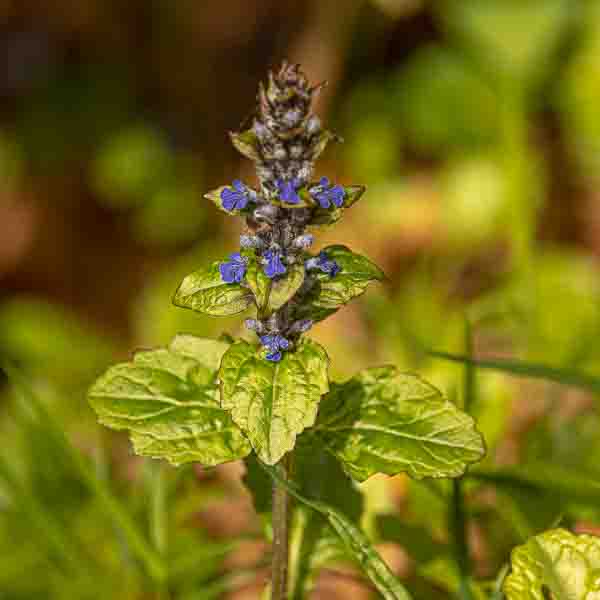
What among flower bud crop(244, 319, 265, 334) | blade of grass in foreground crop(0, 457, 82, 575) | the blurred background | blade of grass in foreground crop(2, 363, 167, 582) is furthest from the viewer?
the blurred background

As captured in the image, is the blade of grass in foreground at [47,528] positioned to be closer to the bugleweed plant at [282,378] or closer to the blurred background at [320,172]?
the blurred background at [320,172]

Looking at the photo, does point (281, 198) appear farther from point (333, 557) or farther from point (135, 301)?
point (135, 301)

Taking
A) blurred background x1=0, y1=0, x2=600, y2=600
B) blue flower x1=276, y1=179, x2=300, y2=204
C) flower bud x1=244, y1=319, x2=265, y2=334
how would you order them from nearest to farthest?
blue flower x1=276, y1=179, x2=300, y2=204, flower bud x1=244, y1=319, x2=265, y2=334, blurred background x1=0, y1=0, x2=600, y2=600

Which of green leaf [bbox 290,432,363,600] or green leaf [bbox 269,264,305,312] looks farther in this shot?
green leaf [bbox 290,432,363,600]

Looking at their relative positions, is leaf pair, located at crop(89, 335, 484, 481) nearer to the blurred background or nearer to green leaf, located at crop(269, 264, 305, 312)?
green leaf, located at crop(269, 264, 305, 312)

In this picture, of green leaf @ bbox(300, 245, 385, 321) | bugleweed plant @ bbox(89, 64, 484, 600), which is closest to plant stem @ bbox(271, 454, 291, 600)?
bugleweed plant @ bbox(89, 64, 484, 600)

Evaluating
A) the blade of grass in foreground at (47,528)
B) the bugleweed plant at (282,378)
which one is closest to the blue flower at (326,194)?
the bugleweed plant at (282,378)

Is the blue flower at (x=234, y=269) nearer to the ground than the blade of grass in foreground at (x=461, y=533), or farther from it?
farther from it
